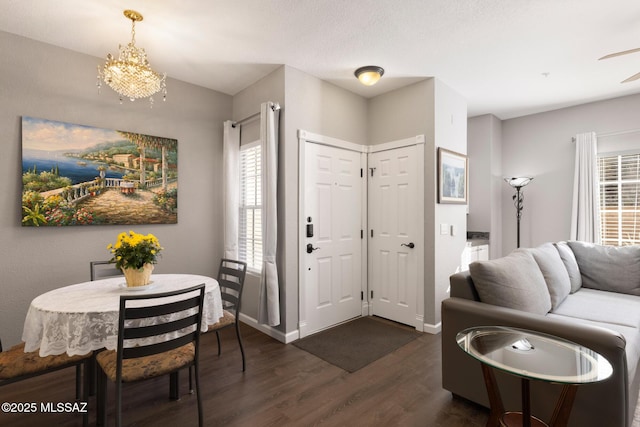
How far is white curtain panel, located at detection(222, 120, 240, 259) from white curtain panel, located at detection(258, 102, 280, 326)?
28.7 inches

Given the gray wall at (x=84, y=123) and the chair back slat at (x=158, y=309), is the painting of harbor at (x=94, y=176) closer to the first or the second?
the gray wall at (x=84, y=123)

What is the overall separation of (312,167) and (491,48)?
200 cm

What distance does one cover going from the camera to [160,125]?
135 inches

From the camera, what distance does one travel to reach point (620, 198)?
413cm

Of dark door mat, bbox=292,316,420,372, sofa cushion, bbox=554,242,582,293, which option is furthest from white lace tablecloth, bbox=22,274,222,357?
sofa cushion, bbox=554,242,582,293

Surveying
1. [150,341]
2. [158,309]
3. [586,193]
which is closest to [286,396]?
[150,341]

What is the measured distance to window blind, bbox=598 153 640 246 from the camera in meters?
4.02

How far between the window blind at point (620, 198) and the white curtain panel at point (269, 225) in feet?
14.5

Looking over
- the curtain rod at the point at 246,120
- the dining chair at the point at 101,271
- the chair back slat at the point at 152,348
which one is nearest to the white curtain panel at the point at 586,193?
the curtain rod at the point at 246,120

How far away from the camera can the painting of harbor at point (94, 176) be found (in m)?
2.70

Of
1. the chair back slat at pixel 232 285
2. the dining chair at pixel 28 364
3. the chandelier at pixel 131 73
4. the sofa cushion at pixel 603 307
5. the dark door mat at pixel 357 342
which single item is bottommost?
the dark door mat at pixel 357 342

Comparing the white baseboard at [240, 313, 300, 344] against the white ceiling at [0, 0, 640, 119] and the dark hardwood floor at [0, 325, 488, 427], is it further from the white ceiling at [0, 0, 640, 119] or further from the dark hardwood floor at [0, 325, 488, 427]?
the white ceiling at [0, 0, 640, 119]

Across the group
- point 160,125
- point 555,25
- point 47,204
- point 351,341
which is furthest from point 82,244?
point 555,25

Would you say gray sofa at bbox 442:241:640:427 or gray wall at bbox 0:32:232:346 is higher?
gray wall at bbox 0:32:232:346
